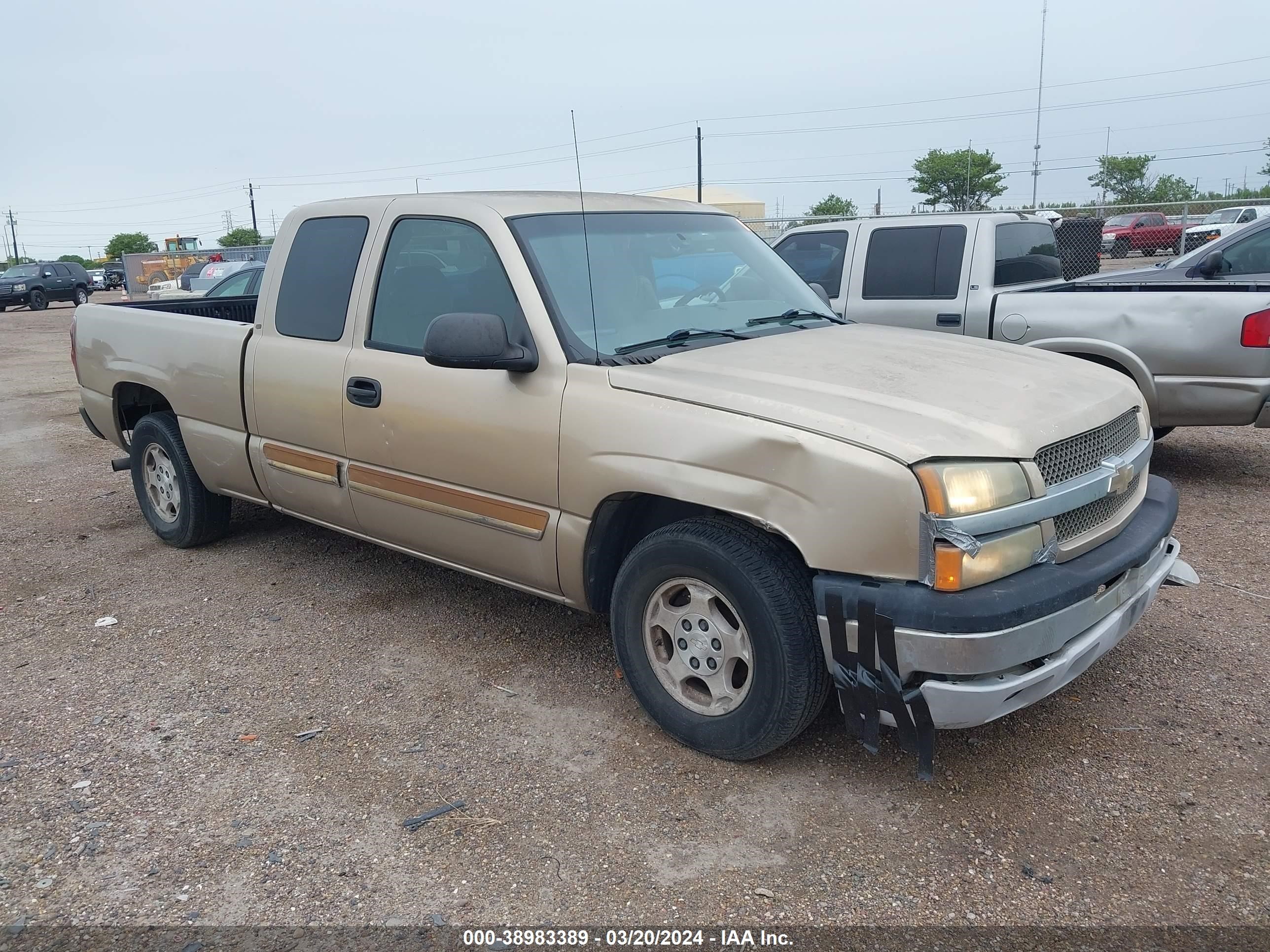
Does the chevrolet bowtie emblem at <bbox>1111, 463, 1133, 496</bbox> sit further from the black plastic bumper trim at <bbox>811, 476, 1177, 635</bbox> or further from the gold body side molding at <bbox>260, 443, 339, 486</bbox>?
the gold body side molding at <bbox>260, 443, 339, 486</bbox>

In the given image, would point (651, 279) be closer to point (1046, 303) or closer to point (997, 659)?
point (997, 659)

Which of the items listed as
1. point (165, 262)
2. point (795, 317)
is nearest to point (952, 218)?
point (795, 317)

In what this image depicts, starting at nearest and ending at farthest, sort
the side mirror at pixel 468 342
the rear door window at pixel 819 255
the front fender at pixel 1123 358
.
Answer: the side mirror at pixel 468 342, the front fender at pixel 1123 358, the rear door window at pixel 819 255

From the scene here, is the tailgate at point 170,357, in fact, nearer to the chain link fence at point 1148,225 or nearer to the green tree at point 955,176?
the chain link fence at point 1148,225

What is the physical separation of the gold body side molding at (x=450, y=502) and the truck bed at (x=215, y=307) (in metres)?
2.78

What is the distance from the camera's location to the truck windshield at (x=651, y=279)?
380 cm

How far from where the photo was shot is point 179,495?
5723 millimetres

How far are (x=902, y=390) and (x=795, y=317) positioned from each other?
121cm

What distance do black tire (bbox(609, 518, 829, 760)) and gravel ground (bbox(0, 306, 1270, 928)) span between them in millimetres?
158

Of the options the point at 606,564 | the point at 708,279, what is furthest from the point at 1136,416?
the point at 606,564

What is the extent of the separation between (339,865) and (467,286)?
2189 mm

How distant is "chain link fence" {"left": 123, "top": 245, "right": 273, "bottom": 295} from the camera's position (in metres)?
35.6

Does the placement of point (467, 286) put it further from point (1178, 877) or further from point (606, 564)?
point (1178, 877)

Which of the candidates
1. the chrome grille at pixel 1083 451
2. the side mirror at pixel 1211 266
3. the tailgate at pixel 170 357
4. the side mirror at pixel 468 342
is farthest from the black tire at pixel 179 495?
the side mirror at pixel 1211 266
